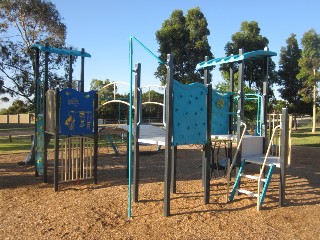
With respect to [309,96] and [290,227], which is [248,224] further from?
[309,96]

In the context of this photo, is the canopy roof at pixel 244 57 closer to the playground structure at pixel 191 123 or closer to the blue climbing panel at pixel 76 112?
the playground structure at pixel 191 123

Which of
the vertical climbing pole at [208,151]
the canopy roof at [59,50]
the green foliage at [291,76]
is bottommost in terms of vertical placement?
the vertical climbing pole at [208,151]

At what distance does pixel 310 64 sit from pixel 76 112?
27.6 metres

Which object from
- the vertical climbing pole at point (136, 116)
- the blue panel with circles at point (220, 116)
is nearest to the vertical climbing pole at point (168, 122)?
the vertical climbing pole at point (136, 116)

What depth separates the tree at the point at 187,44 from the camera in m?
25.9

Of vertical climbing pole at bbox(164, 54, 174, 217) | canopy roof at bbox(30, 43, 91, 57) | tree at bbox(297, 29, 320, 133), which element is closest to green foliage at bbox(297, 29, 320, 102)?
tree at bbox(297, 29, 320, 133)

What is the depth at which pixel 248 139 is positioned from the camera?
733 cm

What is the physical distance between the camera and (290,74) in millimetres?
35594

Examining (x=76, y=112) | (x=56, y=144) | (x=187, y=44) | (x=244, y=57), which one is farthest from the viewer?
(x=187, y=44)

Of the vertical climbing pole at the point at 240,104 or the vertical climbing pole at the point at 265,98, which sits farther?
the vertical climbing pole at the point at 265,98

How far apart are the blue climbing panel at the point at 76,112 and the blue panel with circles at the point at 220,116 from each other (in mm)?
3030

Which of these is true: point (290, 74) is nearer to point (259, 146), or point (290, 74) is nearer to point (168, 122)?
point (259, 146)

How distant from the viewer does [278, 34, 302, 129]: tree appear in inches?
1395

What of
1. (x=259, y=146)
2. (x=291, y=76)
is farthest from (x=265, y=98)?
(x=291, y=76)
